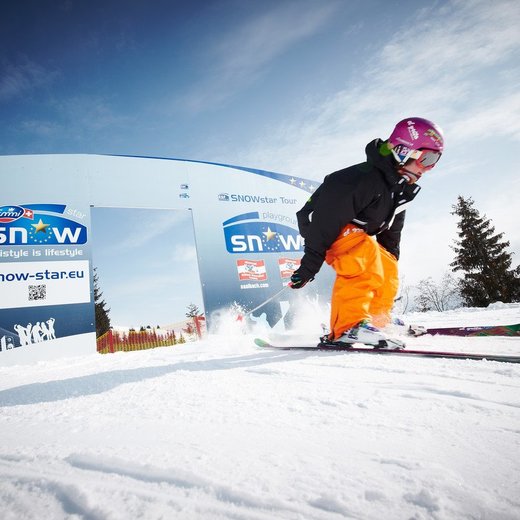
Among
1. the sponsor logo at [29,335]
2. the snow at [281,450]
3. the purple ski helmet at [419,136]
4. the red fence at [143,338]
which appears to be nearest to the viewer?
the snow at [281,450]

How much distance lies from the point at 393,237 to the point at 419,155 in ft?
2.83

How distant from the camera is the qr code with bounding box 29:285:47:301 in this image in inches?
187

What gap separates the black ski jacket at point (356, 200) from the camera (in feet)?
7.16

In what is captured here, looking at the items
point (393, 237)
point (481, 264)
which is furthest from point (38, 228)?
point (481, 264)

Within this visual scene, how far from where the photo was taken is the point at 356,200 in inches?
86.0

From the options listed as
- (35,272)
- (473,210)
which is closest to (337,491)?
(35,272)

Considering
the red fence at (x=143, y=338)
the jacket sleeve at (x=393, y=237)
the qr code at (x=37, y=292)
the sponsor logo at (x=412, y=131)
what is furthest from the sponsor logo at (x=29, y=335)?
the sponsor logo at (x=412, y=131)

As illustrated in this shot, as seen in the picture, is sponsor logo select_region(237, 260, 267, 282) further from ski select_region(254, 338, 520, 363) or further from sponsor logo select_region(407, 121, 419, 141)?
sponsor logo select_region(407, 121, 419, 141)

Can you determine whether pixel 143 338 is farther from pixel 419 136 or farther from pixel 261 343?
pixel 419 136

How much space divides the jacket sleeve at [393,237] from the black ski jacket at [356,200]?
1.37 feet

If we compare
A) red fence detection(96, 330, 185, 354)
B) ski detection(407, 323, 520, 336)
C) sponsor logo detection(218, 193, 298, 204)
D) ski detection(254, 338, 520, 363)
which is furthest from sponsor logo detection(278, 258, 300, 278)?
ski detection(407, 323, 520, 336)

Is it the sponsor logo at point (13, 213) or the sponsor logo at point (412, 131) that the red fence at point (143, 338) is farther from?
the sponsor logo at point (412, 131)

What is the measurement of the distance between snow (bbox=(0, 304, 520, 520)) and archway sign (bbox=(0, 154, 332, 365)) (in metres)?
4.30

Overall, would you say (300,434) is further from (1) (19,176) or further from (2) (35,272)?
(1) (19,176)
